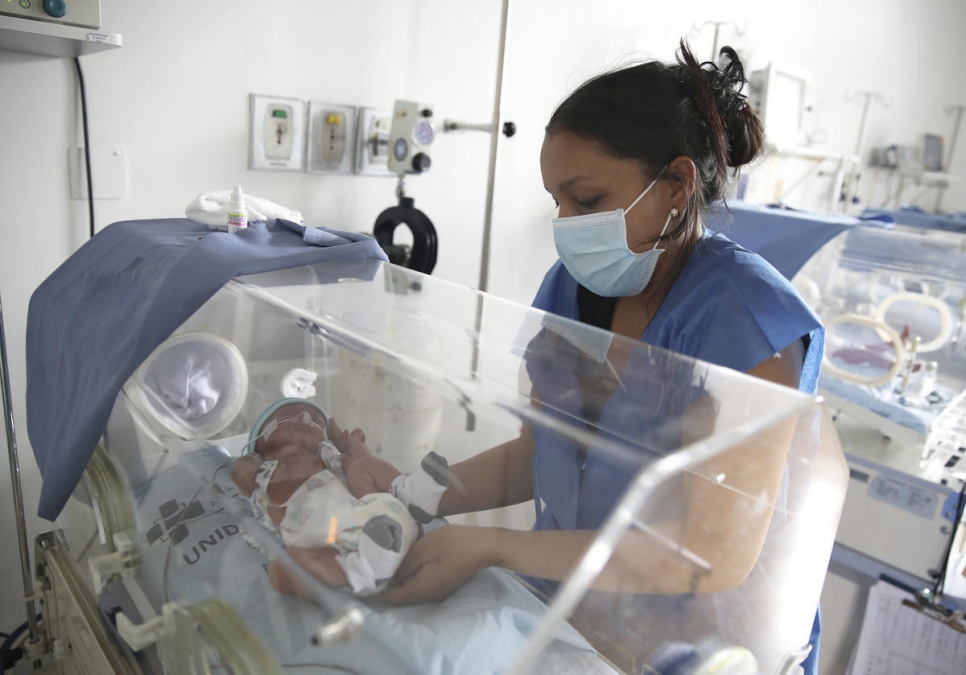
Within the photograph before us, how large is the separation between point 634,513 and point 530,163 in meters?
2.09

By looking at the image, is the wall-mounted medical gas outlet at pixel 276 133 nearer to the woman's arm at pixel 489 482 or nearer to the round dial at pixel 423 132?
the round dial at pixel 423 132

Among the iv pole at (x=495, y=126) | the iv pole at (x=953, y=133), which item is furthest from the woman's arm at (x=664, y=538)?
the iv pole at (x=953, y=133)

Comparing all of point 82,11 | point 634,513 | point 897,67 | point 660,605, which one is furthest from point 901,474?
point 897,67

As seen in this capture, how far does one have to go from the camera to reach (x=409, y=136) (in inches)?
73.9

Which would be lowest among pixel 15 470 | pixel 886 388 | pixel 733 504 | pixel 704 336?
pixel 15 470

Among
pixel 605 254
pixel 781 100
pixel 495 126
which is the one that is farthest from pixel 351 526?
pixel 781 100

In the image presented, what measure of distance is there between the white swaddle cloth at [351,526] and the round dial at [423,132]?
121 centimetres

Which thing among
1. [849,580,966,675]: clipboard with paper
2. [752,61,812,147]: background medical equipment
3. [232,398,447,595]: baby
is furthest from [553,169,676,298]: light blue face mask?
[752,61,812,147]: background medical equipment

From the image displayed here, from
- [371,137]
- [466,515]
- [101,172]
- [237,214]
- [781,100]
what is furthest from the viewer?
[781,100]

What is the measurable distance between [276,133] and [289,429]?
98 centimetres

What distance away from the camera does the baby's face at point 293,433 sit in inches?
41.3

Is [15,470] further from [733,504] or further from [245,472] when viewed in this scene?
[733,504]

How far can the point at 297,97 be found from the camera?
1.80 m

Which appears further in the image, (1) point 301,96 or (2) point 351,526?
(1) point 301,96
